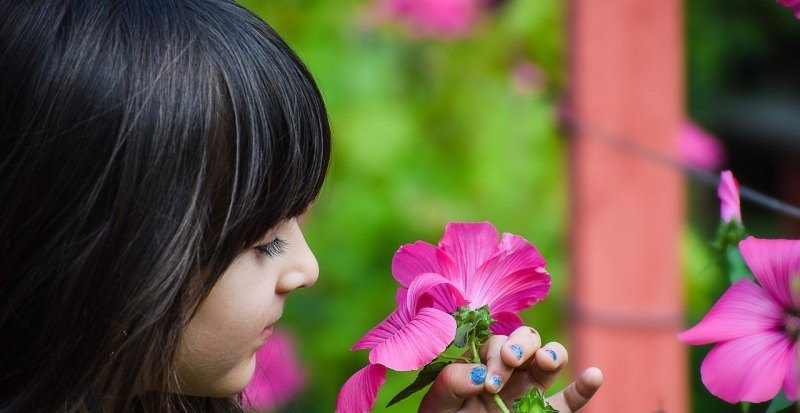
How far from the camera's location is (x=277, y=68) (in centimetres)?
79

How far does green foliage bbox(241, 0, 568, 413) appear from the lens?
1832 millimetres

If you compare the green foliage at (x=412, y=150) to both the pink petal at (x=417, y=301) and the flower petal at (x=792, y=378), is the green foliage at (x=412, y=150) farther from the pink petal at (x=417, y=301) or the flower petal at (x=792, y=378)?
the flower petal at (x=792, y=378)

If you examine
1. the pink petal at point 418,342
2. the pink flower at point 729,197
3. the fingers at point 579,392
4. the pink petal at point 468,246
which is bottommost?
the fingers at point 579,392

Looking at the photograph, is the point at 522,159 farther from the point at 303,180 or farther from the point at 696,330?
the point at 696,330

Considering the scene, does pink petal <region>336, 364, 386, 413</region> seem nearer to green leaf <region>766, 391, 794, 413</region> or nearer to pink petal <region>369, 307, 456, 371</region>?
pink petal <region>369, 307, 456, 371</region>

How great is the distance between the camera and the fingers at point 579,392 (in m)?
0.68

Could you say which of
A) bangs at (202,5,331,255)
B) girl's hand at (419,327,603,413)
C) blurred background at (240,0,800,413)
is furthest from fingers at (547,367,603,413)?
blurred background at (240,0,800,413)

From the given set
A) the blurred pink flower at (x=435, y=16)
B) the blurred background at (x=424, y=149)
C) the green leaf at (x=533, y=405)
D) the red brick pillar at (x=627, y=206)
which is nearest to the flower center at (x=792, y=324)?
the green leaf at (x=533, y=405)

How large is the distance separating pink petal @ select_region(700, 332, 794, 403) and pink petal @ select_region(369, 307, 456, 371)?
0.44ft

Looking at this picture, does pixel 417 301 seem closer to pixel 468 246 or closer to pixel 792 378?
pixel 468 246

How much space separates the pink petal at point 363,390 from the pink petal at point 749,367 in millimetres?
175

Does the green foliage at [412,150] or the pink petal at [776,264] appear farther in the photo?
the green foliage at [412,150]

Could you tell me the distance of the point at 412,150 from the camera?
186 centimetres

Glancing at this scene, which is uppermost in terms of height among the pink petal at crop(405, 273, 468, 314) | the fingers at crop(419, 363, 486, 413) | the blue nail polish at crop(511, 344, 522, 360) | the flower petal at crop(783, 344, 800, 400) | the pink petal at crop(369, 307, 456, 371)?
the pink petal at crop(405, 273, 468, 314)
